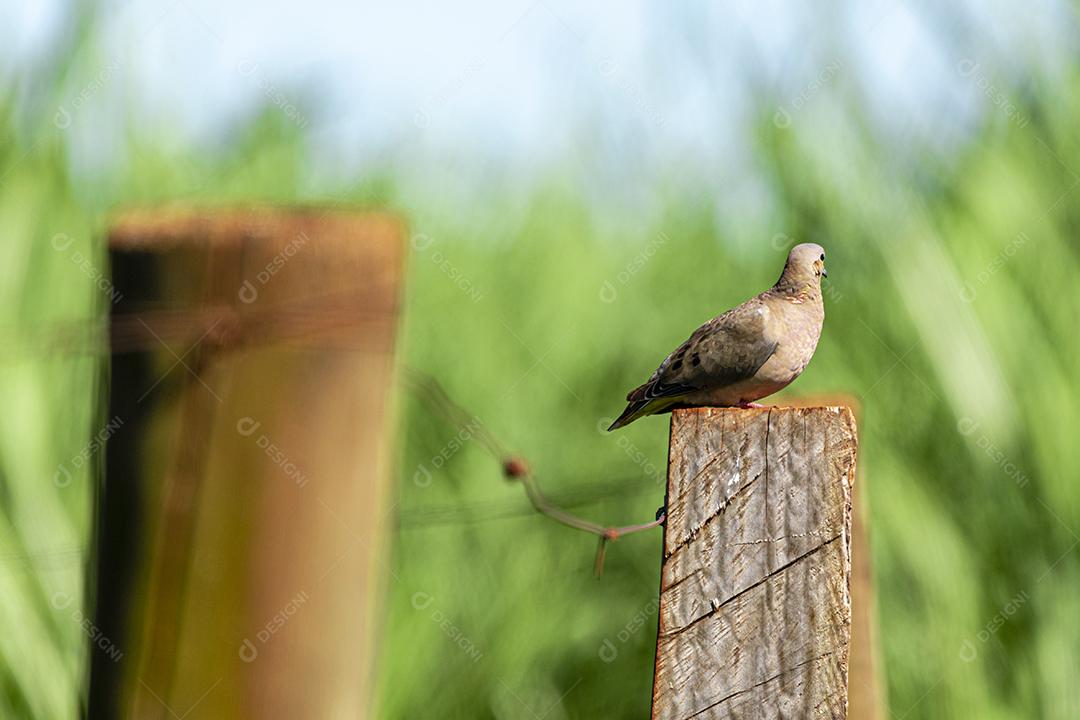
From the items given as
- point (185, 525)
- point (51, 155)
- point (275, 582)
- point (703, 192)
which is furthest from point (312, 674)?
point (703, 192)

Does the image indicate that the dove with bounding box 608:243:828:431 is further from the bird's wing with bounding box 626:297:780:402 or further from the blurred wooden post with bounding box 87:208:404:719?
the blurred wooden post with bounding box 87:208:404:719

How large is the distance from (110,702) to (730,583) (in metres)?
0.74

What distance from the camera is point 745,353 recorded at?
7.34 feet

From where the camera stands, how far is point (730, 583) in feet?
4.63

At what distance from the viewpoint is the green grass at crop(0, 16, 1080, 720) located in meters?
3.21

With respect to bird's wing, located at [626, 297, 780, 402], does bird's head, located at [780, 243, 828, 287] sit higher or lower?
higher

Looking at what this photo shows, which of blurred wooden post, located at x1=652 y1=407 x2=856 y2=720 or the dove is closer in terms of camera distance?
blurred wooden post, located at x1=652 y1=407 x2=856 y2=720

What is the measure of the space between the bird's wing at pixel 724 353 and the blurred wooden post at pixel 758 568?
0.81m

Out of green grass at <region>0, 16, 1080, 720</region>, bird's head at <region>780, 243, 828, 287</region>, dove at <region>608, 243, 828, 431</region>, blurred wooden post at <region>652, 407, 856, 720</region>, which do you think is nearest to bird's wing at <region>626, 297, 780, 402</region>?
dove at <region>608, 243, 828, 431</region>

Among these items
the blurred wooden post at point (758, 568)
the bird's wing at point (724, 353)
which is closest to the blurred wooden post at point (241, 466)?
the blurred wooden post at point (758, 568)

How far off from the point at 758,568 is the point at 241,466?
23.6 inches

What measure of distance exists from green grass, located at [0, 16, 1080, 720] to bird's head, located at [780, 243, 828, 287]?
0.98 metres

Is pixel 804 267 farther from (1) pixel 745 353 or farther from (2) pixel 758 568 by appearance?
(2) pixel 758 568

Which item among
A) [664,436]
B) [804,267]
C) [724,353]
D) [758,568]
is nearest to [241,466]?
[758,568]
